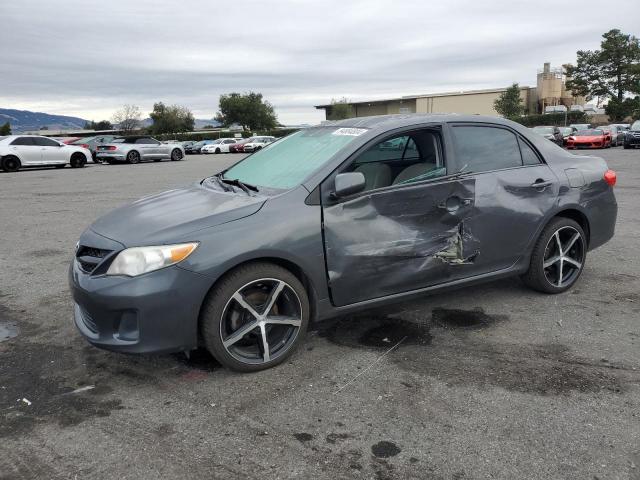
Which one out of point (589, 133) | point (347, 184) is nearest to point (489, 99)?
point (589, 133)

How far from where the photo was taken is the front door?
3680 millimetres

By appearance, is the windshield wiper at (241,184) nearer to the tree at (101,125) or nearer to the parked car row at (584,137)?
the parked car row at (584,137)

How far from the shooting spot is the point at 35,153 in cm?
2259

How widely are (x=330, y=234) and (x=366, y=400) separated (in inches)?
42.4

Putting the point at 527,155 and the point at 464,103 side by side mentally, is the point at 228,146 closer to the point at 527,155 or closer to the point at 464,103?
the point at 527,155

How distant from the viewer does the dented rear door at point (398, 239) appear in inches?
144

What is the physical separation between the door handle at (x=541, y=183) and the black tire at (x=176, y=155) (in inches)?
1110

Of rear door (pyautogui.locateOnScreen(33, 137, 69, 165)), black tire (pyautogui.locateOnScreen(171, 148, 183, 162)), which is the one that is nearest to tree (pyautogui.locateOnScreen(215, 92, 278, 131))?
black tire (pyautogui.locateOnScreen(171, 148, 183, 162))

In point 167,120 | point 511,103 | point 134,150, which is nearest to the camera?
point 134,150

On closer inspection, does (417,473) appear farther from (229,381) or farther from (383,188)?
(383,188)

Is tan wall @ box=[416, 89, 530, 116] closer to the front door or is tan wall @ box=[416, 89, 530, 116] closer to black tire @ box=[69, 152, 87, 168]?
black tire @ box=[69, 152, 87, 168]

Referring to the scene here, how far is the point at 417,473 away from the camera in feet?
8.24

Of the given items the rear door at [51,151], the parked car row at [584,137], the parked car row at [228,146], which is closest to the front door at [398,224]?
the rear door at [51,151]

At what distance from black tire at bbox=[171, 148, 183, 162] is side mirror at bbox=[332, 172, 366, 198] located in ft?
93.8
